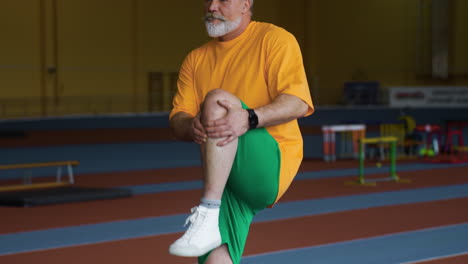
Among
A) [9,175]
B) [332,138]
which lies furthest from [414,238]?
[332,138]

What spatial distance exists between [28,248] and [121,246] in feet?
2.81

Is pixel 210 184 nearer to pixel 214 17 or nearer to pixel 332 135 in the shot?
pixel 214 17

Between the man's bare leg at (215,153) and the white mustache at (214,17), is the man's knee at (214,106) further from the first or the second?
the white mustache at (214,17)

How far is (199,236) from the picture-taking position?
336cm

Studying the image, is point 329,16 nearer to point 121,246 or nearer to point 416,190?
point 416,190

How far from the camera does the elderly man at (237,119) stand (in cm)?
331

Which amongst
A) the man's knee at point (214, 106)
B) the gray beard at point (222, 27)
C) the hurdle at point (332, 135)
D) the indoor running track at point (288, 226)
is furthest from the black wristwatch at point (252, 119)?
the hurdle at point (332, 135)

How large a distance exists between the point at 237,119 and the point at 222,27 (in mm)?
610

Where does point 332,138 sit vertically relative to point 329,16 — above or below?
below

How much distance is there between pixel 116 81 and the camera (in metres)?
29.9

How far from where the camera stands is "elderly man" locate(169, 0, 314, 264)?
331 cm

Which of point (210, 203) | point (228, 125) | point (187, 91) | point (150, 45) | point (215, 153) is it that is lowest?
point (210, 203)

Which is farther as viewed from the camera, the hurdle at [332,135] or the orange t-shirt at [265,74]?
the hurdle at [332,135]

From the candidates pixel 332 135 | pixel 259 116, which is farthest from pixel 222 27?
pixel 332 135
